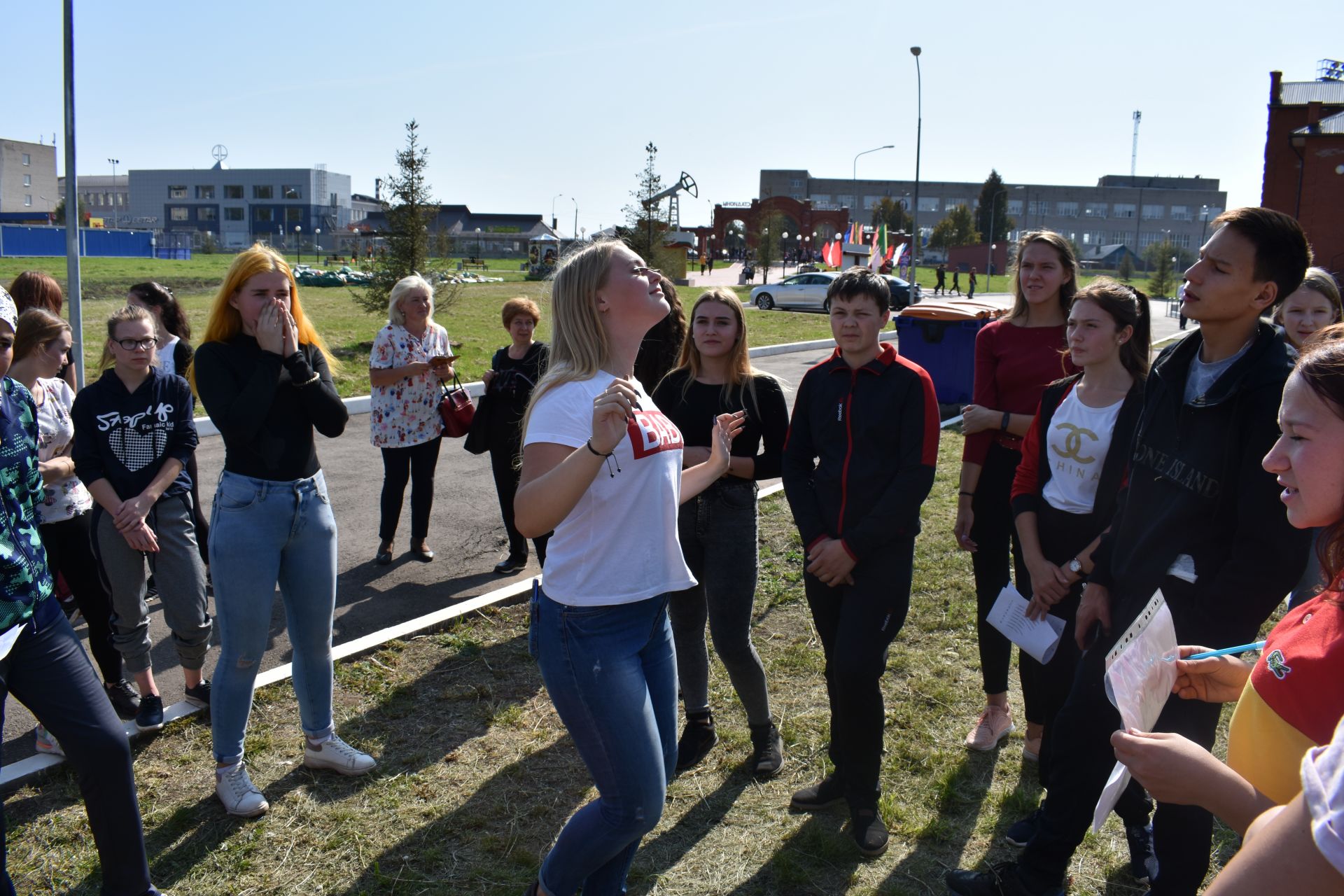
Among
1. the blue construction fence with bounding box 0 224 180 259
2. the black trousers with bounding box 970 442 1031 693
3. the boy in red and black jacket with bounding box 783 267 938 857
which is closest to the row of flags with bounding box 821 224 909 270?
the black trousers with bounding box 970 442 1031 693

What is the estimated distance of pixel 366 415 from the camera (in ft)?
37.5

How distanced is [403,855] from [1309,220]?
41950 millimetres

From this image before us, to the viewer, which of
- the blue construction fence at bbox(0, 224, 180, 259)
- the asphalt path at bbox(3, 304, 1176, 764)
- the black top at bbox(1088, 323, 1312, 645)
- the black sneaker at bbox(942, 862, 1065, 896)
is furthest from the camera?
the blue construction fence at bbox(0, 224, 180, 259)

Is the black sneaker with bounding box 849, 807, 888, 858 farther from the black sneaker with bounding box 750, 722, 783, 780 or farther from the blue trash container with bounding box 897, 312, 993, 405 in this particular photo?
the blue trash container with bounding box 897, 312, 993, 405

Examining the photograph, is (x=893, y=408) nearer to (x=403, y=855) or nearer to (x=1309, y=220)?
(x=403, y=855)

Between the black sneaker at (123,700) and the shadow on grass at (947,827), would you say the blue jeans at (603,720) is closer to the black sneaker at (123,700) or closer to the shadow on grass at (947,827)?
the shadow on grass at (947,827)

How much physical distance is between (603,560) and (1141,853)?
7.35 feet

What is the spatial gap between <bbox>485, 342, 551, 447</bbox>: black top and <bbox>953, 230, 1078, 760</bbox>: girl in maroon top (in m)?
2.99

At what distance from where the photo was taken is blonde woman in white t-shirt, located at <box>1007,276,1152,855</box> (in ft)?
11.3

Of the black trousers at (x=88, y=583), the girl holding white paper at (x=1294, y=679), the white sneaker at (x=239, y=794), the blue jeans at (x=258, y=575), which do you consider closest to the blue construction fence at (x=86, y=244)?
the black trousers at (x=88, y=583)

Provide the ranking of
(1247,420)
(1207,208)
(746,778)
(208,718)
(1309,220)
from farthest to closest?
(1207,208) < (1309,220) < (208,718) < (746,778) < (1247,420)

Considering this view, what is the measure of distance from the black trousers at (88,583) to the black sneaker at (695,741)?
2.55 m

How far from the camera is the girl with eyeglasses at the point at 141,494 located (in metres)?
3.92

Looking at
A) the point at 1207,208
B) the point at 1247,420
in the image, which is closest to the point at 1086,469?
the point at 1247,420
